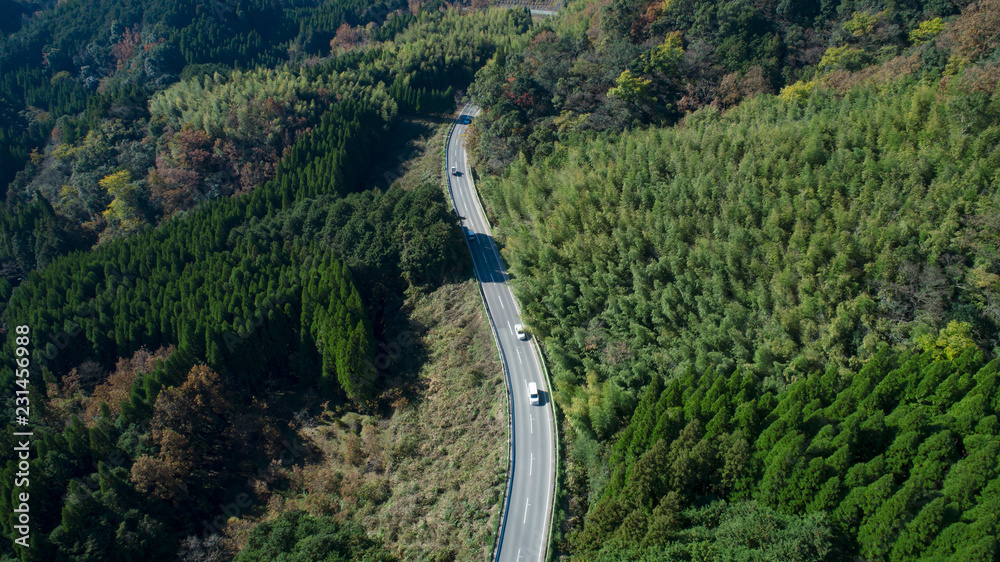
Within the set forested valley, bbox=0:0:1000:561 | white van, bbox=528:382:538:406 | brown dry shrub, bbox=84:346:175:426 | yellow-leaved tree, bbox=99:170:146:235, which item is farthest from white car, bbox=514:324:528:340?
yellow-leaved tree, bbox=99:170:146:235

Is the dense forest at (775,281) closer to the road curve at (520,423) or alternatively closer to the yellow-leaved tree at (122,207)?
the road curve at (520,423)

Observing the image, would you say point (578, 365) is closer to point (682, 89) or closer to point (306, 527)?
point (306, 527)

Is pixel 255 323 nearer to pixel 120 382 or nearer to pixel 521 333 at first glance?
pixel 120 382

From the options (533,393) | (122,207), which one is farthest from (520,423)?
(122,207)

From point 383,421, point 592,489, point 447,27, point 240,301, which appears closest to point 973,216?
point 592,489

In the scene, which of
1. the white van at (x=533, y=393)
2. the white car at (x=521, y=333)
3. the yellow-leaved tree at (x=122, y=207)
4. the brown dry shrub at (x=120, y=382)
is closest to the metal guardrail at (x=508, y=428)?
the white van at (x=533, y=393)

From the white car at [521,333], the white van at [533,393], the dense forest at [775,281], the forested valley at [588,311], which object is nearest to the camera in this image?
the dense forest at [775,281]

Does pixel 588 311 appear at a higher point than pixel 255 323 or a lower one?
higher
